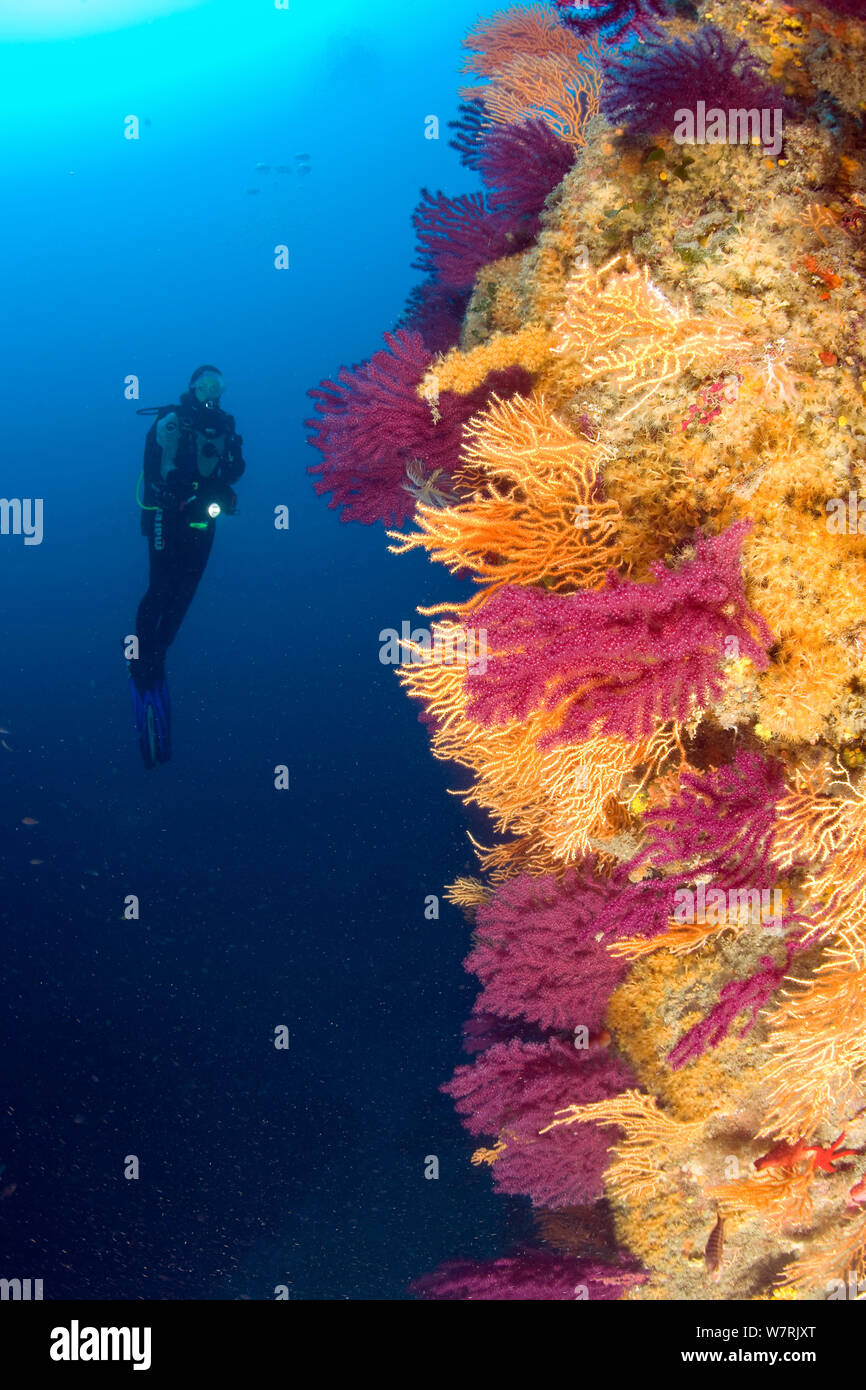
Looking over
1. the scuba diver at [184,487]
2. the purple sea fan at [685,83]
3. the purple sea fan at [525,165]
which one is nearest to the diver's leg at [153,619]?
the scuba diver at [184,487]

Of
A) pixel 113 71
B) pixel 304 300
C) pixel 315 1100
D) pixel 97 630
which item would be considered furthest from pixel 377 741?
pixel 113 71

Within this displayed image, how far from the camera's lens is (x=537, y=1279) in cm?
483

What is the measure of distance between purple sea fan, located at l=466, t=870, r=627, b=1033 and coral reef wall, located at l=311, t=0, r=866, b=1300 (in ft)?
0.07

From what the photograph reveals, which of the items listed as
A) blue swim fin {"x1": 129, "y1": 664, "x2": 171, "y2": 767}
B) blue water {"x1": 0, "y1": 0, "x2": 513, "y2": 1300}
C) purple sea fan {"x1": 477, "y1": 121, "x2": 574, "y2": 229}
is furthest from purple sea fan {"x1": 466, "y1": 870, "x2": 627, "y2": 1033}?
blue swim fin {"x1": 129, "y1": 664, "x2": 171, "y2": 767}

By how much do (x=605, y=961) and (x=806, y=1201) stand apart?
1618 millimetres

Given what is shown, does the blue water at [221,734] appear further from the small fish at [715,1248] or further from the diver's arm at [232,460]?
the diver's arm at [232,460]

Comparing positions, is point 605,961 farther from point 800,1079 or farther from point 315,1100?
point 315,1100

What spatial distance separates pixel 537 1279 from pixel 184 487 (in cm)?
996

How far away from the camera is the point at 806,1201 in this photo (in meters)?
3.79

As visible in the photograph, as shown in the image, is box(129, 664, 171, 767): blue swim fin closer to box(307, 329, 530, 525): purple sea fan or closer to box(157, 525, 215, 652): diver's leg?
box(157, 525, 215, 652): diver's leg

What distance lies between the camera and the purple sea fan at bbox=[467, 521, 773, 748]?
2.59m

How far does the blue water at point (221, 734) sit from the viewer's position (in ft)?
42.7
